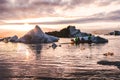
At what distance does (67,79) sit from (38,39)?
79802mm

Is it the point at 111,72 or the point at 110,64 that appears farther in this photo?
the point at 110,64

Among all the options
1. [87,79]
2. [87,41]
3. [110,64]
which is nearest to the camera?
[87,79]

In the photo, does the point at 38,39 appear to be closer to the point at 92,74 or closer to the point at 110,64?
the point at 110,64

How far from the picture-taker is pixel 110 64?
35406mm

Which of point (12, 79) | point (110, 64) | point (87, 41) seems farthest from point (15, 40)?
point (12, 79)

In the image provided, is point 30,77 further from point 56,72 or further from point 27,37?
point 27,37

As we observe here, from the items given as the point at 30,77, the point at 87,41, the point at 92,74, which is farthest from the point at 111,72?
the point at 87,41

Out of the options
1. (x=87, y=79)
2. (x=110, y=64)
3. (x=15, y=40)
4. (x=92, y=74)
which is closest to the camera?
(x=87, y=79)

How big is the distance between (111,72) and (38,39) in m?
77.1

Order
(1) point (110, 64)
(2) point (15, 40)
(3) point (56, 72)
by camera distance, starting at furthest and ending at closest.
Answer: (2) point (15, 40) → (1) point (110, 64) → (3) point (56, 72)

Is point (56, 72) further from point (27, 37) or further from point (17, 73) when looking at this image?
point (27, 37)

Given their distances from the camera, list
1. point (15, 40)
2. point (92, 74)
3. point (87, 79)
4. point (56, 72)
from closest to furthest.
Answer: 1. point (87, 79)
2. point (92, 74)
3. point (56, 72)
4. point (15, 40)

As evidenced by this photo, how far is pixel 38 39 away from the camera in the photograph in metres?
105

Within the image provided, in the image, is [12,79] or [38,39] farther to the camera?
[38,39]
